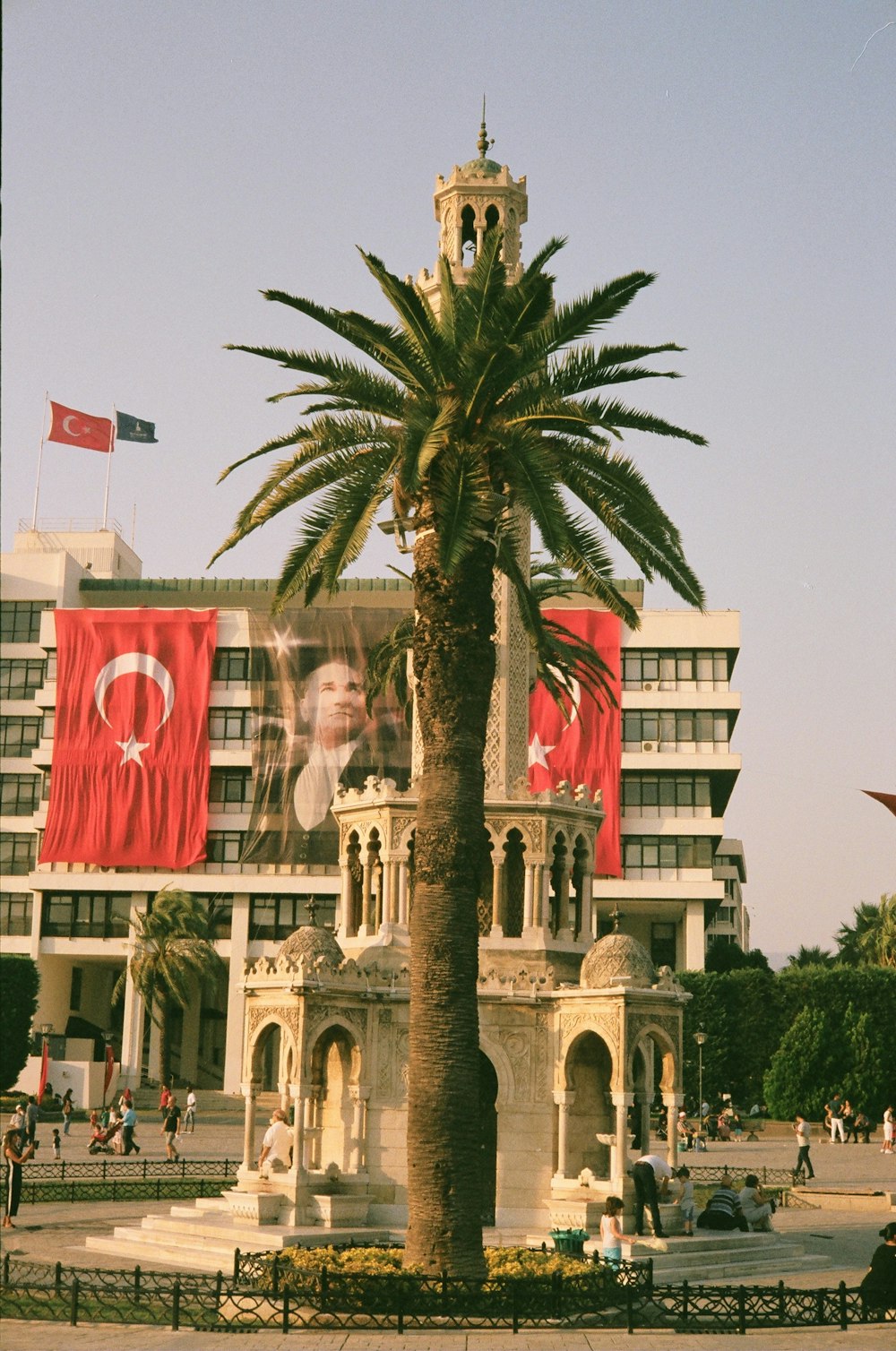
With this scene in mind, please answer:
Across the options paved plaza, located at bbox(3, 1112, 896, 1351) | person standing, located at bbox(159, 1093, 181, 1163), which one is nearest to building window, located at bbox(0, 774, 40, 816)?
paved plaza, located at bbox(3, 1112, 896, 1351)

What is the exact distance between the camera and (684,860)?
80188 mm

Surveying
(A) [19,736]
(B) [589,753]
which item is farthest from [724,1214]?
(A) [19,736]

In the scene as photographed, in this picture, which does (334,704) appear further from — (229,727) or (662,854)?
(662,854)

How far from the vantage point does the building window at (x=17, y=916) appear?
3258 inches

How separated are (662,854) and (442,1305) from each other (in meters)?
61.8

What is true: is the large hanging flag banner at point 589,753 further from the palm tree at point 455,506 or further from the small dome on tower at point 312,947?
the palm tree at point 455,506

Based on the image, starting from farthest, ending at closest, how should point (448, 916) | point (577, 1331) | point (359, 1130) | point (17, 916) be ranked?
point (17, 916), point (359, 1130), point (448, 916), point (577, 1331)

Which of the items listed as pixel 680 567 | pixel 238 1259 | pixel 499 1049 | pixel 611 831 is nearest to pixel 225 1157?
pixel 499 1049

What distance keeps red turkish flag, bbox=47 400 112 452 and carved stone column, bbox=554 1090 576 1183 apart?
60.5 meters

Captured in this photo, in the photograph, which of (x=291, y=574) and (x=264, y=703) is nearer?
(x=291, y=574)

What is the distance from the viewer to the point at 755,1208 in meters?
29.5

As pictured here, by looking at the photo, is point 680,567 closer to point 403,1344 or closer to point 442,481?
point 442,481

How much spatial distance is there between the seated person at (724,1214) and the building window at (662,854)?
1989 inches

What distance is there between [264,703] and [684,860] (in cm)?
2197
